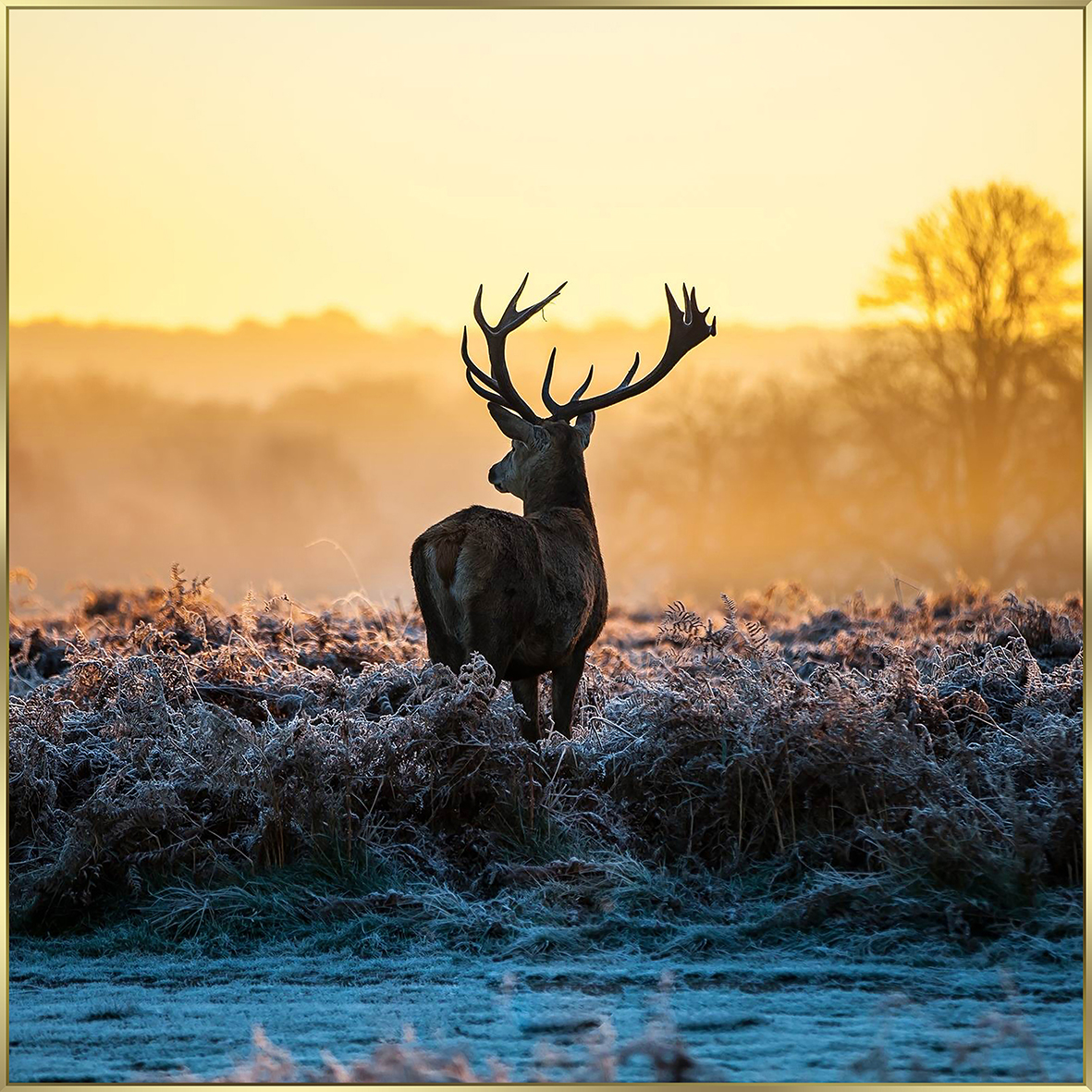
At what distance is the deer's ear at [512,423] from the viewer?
1135 centimetres

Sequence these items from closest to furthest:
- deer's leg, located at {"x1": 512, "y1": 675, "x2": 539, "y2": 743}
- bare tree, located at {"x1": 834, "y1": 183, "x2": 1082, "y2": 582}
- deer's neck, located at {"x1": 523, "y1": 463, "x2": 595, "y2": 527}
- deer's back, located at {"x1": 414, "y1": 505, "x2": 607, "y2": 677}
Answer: deer's back, located at {"x1": 414, "y1": 505, "x2": 607, "y2": 677} < deer's leg, located at {"x1": 512, "y1": 675, "x2": 539, "y2": 743} < deer's neck, located at {"x1": 523, "y1": 463, "x2": 595, "y2": 527} < bare tree, located at {"x1": 834, "y1": 183, "x2": 1082, "y2": 582}

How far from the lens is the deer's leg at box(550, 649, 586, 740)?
10.6m

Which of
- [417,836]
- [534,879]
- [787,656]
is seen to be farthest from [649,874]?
[787,656]

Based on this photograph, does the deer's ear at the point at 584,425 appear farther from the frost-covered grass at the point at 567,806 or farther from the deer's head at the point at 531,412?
the frost-covered grass at the point at 567,806

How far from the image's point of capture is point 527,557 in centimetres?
984

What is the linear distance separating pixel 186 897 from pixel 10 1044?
159 centimetres

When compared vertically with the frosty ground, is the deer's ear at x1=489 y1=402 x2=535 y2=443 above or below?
above

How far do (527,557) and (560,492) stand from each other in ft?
5.09

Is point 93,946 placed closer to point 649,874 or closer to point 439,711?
point 439,711

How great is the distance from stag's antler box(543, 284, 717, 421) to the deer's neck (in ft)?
1.54

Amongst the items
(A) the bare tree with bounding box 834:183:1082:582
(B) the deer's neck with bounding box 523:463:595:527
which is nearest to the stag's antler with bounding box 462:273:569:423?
(B) the deer's neck with bounding box 523:463:595:527

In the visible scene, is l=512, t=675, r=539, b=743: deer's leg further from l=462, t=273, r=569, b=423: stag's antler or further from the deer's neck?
l=462, t=273, r=569, b=423: stag's antler

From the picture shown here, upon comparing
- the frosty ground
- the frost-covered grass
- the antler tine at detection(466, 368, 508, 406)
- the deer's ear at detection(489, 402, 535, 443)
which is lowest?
the frosty ground

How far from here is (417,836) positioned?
882 cm
